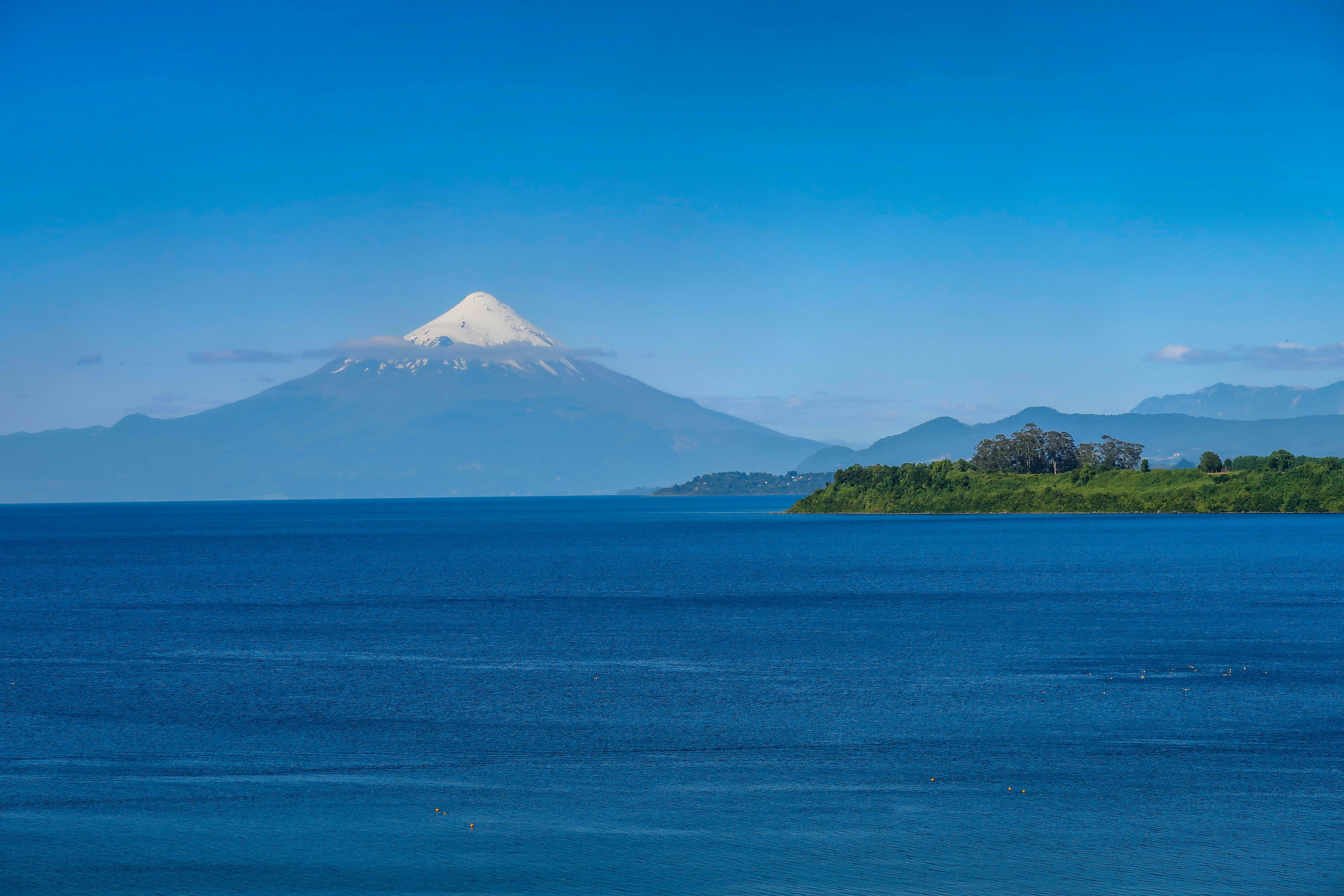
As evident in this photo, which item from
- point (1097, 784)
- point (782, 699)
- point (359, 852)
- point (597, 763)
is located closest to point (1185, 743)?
point (1097, 784)

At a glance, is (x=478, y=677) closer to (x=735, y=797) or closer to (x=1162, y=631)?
(x=735, y=797)

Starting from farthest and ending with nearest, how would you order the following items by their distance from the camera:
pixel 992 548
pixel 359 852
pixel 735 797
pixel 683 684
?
1. pixel 992 548
2. pixel 683 684
3. pixel 735 797
4. pixel 359 852

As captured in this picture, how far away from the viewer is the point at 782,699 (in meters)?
39.1

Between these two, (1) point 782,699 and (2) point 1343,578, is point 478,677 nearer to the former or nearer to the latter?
(1) point 782,699

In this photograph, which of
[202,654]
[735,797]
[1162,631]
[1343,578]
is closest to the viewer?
[735,797]

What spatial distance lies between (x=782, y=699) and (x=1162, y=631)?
89.3 feet

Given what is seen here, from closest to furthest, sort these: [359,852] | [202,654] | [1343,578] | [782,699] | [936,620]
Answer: [359,852], [782,699], [202,654], [936,620], [1343,578]

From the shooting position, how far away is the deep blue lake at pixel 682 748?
22.2m

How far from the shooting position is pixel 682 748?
3188 cm

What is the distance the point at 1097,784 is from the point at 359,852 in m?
16.9

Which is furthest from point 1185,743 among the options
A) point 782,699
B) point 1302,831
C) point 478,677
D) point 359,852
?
point 478,677

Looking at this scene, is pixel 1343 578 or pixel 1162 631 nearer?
pixel 1162 631

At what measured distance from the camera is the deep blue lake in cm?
2216

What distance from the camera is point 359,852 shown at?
22953 mm
